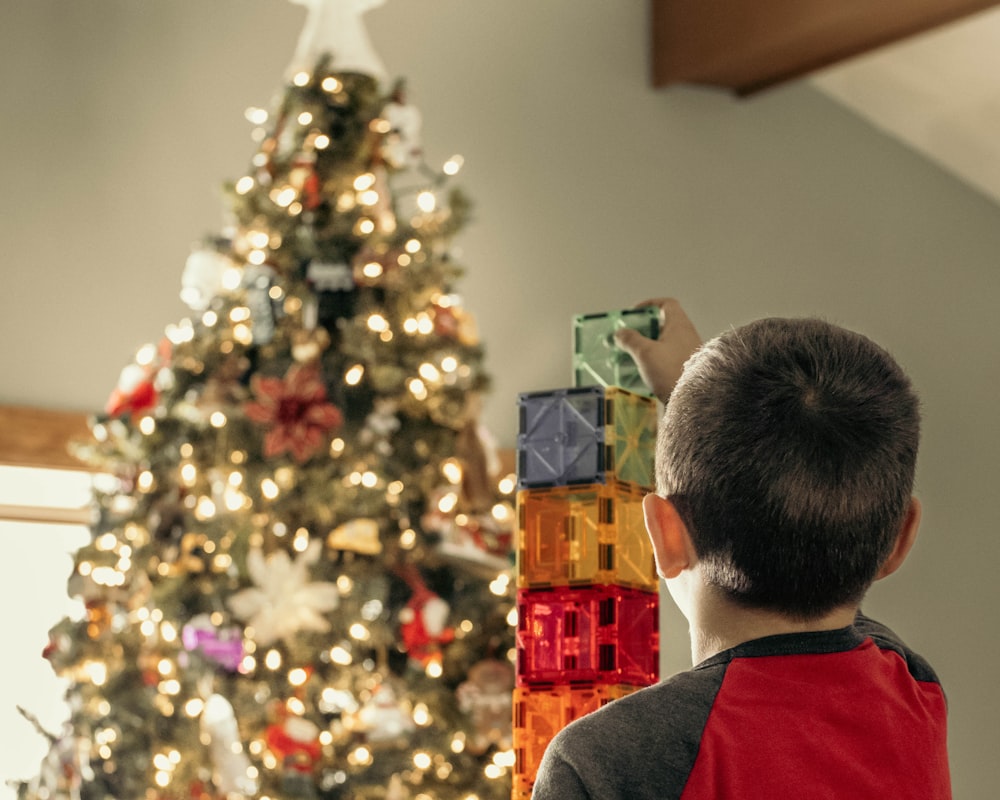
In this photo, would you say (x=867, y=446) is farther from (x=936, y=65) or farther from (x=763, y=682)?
(x=936, y=65)

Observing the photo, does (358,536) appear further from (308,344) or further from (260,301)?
(260,301)

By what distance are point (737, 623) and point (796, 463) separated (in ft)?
0.38

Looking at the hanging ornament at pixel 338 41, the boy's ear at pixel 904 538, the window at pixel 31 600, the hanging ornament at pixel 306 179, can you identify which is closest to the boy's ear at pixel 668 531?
the boy's ear at pixel 904 538

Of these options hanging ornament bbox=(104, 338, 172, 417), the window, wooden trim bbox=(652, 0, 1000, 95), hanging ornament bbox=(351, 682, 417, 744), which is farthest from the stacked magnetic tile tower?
wooden trim bbox=(652, 0, 1000, 95)

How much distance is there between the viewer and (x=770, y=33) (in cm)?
423

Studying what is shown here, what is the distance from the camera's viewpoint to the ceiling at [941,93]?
14.8 feet

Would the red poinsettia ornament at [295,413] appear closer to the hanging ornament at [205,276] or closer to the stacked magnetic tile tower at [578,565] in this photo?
the hanging ornament at [205,276]

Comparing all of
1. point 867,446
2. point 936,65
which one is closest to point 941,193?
point 936,65

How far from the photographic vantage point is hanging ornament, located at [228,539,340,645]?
8.00 ft

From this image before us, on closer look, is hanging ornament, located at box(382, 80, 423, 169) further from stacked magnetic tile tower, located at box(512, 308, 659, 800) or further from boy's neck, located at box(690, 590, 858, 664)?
boy's neck, located at box(690, 590, 858, 664)

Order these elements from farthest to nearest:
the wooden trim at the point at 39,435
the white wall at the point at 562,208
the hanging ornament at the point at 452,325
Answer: the white wall at the point at 562,208 < the wooden trim at the point at 39,435 < the hanging ornament at the point at 452,325

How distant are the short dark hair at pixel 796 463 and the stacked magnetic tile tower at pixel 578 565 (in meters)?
0.40

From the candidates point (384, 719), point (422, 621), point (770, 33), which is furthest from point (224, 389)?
point (770, 33)

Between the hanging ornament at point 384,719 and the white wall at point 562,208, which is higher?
the white wall at point 562,208
